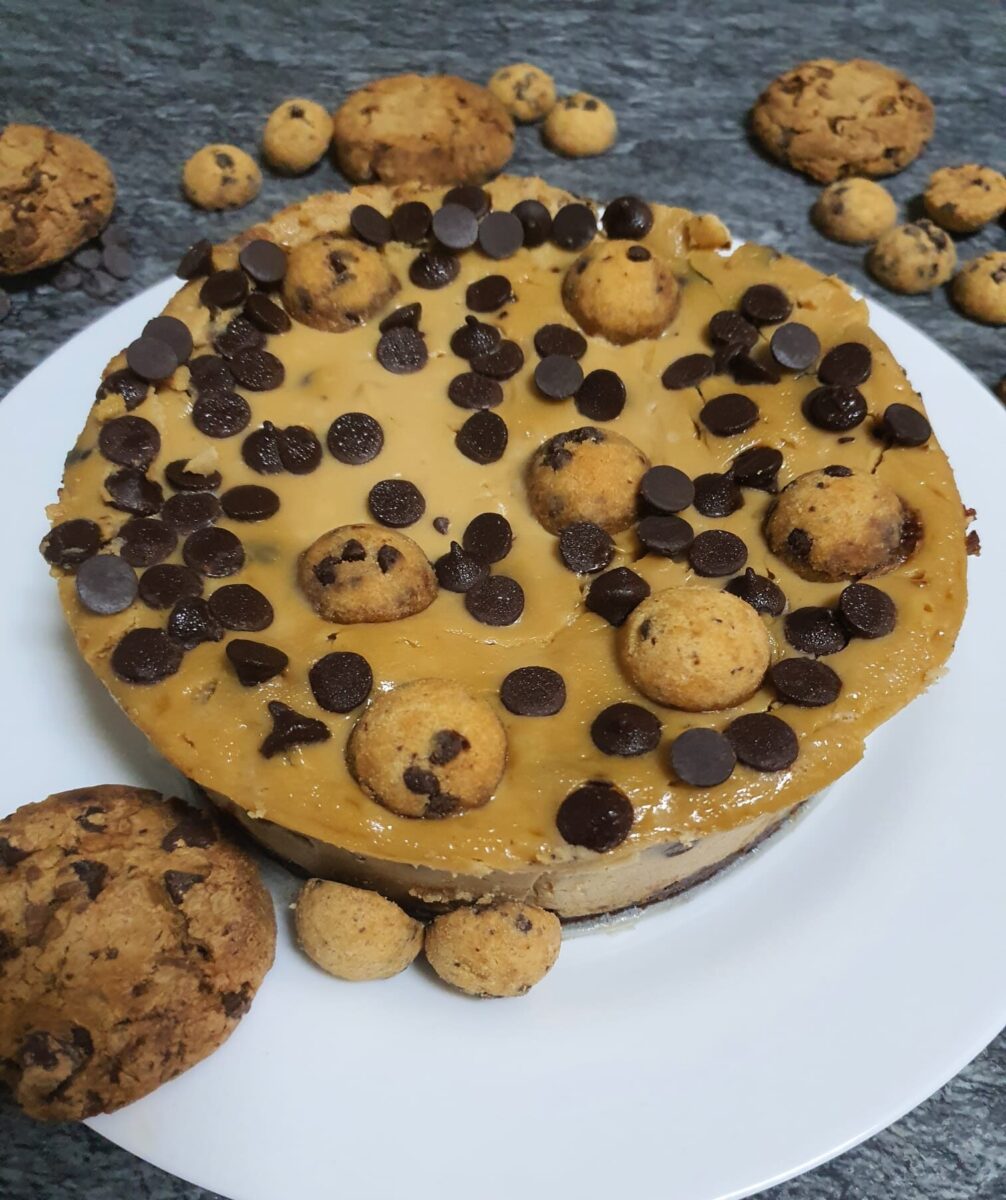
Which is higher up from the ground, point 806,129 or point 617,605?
point 806,129

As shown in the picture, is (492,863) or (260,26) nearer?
(492,863)

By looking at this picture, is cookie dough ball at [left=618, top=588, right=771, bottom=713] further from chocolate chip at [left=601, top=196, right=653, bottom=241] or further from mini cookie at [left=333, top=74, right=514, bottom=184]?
mini cookie at [left=333, top=74, right=514, bottom=184]

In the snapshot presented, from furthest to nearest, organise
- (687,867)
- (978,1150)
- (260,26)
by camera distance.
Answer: (260,26) → (978,1150) → (687,867)

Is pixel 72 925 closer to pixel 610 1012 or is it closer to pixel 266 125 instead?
pixel 610 1012

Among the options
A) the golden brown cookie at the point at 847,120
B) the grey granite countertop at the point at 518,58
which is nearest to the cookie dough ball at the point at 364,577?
the grey granite countertop at the point at 518,58

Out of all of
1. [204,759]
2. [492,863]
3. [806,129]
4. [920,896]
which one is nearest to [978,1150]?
[920,896]

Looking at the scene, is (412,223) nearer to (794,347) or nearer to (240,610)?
(794,347)
